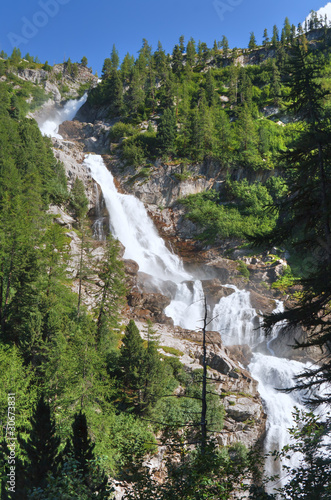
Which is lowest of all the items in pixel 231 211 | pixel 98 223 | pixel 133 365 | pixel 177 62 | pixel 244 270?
pixel 133 365

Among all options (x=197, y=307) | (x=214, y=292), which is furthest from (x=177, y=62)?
(x=197, y=307)

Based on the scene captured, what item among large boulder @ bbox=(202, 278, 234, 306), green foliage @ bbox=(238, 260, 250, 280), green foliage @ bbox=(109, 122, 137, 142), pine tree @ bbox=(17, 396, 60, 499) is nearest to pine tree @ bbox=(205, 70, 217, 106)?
green foliage @ bbox=(109, 122, 137, 142)

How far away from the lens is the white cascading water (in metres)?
27.5

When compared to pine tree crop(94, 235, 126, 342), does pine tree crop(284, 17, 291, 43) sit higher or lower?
higher

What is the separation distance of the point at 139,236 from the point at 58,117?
7056cm

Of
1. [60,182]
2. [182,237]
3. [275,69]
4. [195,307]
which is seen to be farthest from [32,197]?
[275,69]

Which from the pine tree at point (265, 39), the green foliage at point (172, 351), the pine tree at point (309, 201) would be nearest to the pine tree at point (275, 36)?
the pine tree at point (265, 39)

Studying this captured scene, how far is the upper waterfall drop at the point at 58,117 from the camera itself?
294 ft

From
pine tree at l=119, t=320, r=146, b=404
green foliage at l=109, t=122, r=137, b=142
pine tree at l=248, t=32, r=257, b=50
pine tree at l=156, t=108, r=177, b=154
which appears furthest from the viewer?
pine tree at l=248, t=32, r=257, b=50

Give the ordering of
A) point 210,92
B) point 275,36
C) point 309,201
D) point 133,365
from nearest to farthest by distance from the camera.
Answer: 1. point 309,201
2. point 133,365
3. point 210,92
4. point 275,36

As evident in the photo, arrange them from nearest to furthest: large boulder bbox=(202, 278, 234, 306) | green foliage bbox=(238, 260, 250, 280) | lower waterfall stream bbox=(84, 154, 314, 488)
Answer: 1. lower waterfall stream bbox=(84, 154, 314, 488)
2. large boulder bbox=(202, 278, 234, 306)
3. green foliage bbox=(238, 260, 250, 280)

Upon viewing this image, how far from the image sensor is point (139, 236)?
52250mm

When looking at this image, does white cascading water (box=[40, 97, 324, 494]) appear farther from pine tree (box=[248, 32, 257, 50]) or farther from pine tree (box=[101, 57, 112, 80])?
pine tree (box=[248, 32, 257, 50])

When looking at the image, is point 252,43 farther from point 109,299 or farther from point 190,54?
point 109,299
